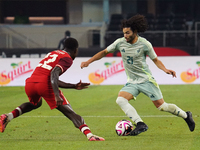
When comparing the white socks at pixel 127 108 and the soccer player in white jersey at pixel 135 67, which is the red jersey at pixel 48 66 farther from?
the white socks at pixel 127 108

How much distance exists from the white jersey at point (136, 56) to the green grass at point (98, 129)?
960 mm

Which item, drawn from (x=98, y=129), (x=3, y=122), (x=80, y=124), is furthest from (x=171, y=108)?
(x=3, y=122)

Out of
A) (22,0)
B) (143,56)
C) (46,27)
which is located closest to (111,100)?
(143,56)

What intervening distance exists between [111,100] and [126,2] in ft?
55.4

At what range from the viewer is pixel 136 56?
23.3 ft

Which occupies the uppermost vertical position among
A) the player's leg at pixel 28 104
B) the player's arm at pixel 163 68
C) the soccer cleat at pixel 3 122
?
the player's arm at pixel 163 68

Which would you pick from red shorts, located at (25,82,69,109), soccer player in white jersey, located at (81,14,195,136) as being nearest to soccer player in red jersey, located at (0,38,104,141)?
red shorts, located at (25,82,69,109)

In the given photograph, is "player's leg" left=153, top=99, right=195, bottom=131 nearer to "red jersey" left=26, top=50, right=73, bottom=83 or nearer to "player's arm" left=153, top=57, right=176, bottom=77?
"player's arm" left=153, top=57, right=176, bottom=77

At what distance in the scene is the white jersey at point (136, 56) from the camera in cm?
709

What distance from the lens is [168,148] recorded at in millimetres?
6000

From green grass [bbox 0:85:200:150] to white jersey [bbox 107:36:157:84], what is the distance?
37.8 inches

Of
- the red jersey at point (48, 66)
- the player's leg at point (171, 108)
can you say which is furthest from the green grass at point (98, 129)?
the red jersey at point (48, 66)

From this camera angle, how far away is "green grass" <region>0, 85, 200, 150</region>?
6250 mm

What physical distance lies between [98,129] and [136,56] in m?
1.58
